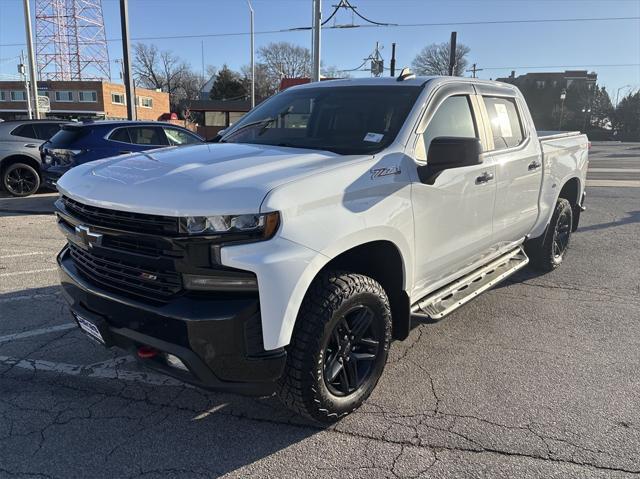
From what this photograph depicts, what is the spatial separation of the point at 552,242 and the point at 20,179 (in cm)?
1114

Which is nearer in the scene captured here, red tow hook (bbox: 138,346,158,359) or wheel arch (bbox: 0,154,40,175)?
red tow hook (bbox: 138,346,158,359)

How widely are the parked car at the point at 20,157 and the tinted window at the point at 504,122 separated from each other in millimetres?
10165

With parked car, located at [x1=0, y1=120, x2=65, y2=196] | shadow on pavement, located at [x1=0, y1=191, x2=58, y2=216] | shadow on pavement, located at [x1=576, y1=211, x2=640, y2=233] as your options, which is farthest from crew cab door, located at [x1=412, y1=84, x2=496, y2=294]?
parked car, located at [x1=0, y1=120, x2=65, y2=196]

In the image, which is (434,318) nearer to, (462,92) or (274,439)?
(274,439)

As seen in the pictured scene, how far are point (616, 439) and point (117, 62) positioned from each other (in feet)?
256

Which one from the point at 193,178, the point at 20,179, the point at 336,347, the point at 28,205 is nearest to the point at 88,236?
the point at 193,178

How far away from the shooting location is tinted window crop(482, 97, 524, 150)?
448cm

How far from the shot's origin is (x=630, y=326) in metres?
4.58

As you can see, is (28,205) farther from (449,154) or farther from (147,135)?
(449,154)

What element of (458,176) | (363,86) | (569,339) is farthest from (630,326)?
(363,86)

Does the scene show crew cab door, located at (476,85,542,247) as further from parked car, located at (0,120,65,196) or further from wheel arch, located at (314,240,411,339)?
parked car, located at (0,120,65,196)

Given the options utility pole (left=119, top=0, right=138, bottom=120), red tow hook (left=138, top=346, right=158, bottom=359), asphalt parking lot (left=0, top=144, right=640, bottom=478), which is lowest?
asphalt parking lot (left=0, top=144, right=640, bottom=478)

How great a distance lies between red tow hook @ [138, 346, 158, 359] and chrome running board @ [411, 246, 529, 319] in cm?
175

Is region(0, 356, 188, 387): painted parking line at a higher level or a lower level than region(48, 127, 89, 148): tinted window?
lower
